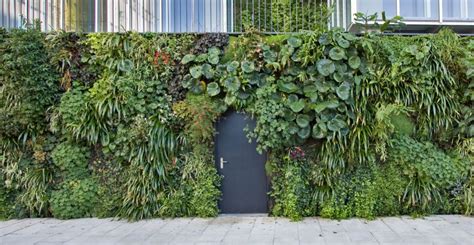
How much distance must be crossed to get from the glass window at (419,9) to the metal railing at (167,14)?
67.7 inches

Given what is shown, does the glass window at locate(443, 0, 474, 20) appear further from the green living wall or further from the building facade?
the green living wall

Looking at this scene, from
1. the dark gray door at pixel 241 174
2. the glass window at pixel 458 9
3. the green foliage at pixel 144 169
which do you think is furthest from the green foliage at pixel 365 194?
the glass window at pixel 458 9

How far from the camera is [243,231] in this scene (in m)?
5.60

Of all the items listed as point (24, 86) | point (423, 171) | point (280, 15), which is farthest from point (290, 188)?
point (24, 86)

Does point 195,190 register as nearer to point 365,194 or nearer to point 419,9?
point 365,194

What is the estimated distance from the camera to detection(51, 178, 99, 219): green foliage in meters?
6.46

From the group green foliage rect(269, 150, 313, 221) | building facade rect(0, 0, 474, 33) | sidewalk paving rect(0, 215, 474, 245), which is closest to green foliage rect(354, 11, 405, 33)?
building facade rect(0, 0, 474, 33)

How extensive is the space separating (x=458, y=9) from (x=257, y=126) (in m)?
5.47

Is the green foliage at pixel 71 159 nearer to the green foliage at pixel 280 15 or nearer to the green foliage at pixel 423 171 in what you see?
the green foliage at pixel 280 15

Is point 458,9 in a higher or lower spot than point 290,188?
higher

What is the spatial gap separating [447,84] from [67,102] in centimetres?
732

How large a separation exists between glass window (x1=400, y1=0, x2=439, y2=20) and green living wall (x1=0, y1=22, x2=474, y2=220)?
892mm

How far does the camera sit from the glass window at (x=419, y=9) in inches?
295

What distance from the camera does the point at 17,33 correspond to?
6625 millimetres
